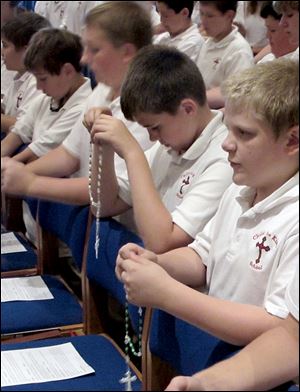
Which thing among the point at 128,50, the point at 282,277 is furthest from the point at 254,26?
the point at 282,277

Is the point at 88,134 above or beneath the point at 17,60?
beneath

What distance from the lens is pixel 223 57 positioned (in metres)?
1.08

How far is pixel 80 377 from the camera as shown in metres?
0.50

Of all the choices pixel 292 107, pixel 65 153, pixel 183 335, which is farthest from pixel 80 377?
pixel 65 153

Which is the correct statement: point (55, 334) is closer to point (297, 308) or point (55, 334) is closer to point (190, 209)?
point (190, 209)

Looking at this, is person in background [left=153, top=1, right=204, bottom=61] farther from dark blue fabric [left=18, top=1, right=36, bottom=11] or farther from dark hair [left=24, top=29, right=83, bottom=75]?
dark blue fabric [left=18, top=1, right=36, bottom=11]

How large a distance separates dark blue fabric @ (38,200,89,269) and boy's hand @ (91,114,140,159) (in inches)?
6.1

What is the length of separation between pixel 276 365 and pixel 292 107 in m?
0.19

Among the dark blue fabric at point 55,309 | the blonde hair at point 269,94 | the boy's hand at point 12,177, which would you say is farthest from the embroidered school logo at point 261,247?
the dark blue fabric at point 55,309

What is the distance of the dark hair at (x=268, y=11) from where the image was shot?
0.70 metres

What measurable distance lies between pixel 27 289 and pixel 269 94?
44 cm

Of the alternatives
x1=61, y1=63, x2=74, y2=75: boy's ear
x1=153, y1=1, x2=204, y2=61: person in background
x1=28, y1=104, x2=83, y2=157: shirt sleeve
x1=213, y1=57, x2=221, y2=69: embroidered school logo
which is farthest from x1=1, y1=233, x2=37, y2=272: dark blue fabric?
x1=213, y1=57, x2=221, y2=69: embroidered school logo

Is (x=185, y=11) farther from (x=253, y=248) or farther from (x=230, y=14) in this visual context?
(x=253, y=248)

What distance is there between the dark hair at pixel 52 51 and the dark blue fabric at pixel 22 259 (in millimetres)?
217
